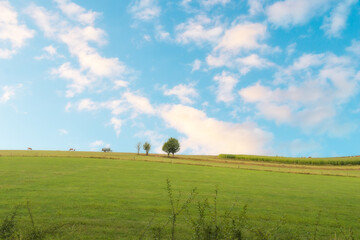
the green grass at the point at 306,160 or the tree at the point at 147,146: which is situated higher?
the tree at the point at 147,146

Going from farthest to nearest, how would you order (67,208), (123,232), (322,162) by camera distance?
1. (322,162)
2. (67,208)
3. (123,232)

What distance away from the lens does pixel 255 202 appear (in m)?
14.4

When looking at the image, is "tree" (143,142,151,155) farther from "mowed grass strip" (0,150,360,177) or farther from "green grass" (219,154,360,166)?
"green grass" (219,154,360,166)

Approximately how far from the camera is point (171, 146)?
93.8m

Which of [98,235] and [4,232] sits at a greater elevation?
[4,232]

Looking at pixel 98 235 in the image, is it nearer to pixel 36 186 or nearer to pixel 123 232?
pixel 123 232

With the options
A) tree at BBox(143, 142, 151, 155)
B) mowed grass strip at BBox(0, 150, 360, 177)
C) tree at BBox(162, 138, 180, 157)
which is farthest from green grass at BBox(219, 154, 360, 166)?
tree at BBox(143, 142, 151, 155)

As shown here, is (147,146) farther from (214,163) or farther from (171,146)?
(214,163)

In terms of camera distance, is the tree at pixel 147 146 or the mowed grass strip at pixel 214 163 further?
the tree at pixel 147 146

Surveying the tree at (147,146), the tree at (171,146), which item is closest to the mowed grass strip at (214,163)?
the tree at (171,146)

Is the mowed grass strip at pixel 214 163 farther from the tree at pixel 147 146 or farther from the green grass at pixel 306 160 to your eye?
the tree at pixel 147 146

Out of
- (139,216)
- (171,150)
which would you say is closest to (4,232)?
(139,216)

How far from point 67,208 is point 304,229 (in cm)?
979

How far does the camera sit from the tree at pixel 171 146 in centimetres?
9381
